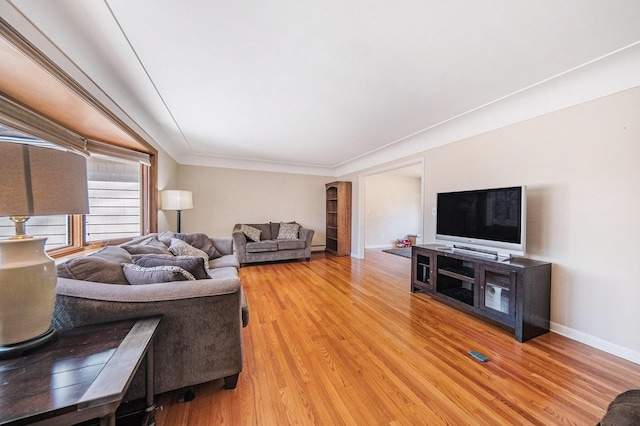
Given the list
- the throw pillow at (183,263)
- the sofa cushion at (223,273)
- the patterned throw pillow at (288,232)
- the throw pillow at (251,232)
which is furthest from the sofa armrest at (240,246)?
the throw pillow at (183,263)

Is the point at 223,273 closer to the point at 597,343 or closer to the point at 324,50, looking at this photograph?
the point at 324,50

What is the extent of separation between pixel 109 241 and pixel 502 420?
383cm

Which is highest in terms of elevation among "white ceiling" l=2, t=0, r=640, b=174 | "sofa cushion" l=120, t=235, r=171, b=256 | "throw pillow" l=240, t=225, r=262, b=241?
"white ceiling" l=2, t=0, r=640, b=174

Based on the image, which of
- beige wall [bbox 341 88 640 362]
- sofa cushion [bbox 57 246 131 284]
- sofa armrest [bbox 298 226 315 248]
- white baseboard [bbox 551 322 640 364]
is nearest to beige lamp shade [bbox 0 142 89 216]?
sofa cushion [bbox 57 246 131 284]

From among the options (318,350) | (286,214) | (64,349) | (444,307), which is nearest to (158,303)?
(64,349)

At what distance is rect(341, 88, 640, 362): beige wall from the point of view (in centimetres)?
181

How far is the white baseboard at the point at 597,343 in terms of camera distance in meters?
1.77

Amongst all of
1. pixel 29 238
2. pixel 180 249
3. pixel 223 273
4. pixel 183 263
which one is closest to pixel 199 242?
pixel 180 249

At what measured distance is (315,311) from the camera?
257cm

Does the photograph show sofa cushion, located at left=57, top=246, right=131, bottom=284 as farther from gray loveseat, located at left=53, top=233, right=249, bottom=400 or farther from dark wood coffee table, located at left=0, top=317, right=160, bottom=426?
dark wood coffee table, located at left=0, top=317, right=160, bottom=426

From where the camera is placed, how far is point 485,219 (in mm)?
2549

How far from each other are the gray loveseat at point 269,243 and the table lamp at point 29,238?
3.67 metres

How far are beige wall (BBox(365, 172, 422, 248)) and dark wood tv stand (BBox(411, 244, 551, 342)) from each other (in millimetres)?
4016

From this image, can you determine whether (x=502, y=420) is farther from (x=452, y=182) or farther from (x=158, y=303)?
(x=452, y=182)
